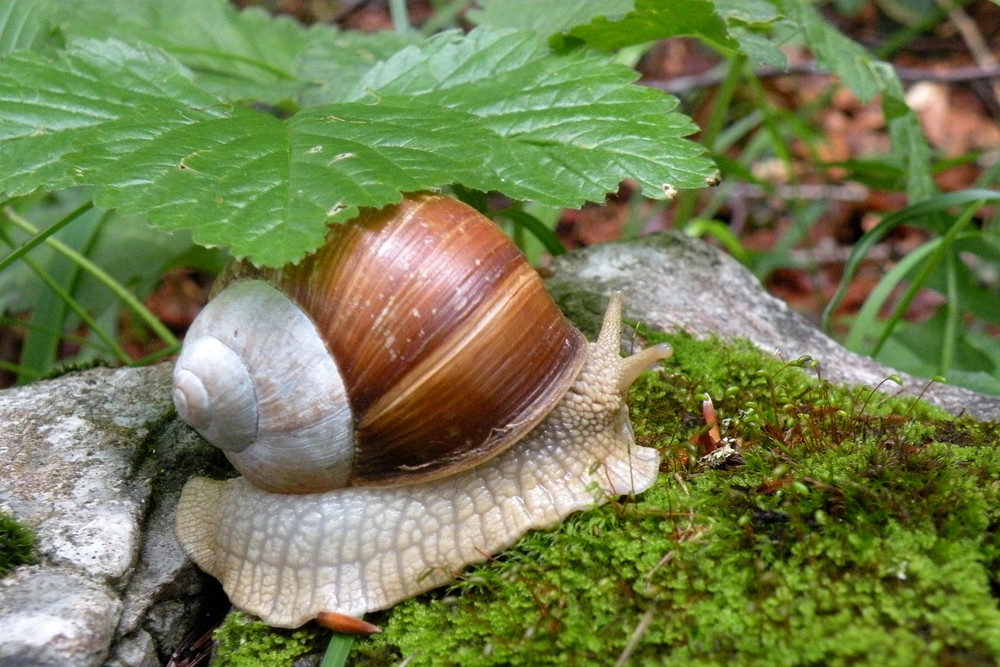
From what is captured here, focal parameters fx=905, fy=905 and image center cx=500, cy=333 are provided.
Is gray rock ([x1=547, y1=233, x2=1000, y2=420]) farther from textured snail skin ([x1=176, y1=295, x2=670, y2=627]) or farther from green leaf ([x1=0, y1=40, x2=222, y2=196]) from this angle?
green leaf ([x1=0, y1=40, x2=222, y2=196])

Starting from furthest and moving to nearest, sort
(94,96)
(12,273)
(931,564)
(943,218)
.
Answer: (12,273) → (943,218) → (94,96) → (931,564)

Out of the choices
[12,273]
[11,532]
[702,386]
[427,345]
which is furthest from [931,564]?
[12,273]

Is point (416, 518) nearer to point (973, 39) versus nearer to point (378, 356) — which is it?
point (378, 356)

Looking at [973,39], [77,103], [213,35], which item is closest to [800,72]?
[973,39]

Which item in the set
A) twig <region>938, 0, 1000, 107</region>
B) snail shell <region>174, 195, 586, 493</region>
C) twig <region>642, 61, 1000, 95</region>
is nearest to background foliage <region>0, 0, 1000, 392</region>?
snail shell <region>174, 195, 586, 493</region>

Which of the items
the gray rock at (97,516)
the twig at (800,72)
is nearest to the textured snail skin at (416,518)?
the gray rock at (97,516)

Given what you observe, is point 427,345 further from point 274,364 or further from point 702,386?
point 702,386

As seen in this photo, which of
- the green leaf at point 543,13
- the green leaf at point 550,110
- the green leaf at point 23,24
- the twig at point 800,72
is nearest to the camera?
the green leaf at point 550,110

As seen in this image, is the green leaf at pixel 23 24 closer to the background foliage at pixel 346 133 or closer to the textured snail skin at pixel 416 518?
the background foliage at pixel 346 133
